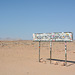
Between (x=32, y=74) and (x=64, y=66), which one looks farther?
(x=64, y=66)

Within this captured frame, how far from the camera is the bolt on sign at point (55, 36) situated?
465 inches

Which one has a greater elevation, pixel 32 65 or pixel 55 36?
pixel 55 36

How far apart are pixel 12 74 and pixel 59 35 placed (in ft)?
17.4

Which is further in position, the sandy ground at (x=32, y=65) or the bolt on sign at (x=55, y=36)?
the bolt on sign at (x=55, y=36)

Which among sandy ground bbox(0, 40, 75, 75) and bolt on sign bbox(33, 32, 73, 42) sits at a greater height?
bolt on sign bbox(33, 32, 73, 42)

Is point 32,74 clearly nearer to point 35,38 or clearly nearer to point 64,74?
point 64,74

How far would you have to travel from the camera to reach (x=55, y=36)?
12.7m

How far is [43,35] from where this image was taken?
44.3ft

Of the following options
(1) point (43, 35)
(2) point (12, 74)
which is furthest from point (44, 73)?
(1) point (43, 35)

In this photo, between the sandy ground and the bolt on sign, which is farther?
the bolt on sign

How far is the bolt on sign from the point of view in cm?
1182

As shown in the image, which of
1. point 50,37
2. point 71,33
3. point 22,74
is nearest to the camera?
point 22,74

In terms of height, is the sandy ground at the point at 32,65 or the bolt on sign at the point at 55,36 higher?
the bolt on sign at the point at 55,36

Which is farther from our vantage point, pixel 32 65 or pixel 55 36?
pixel 55 36
